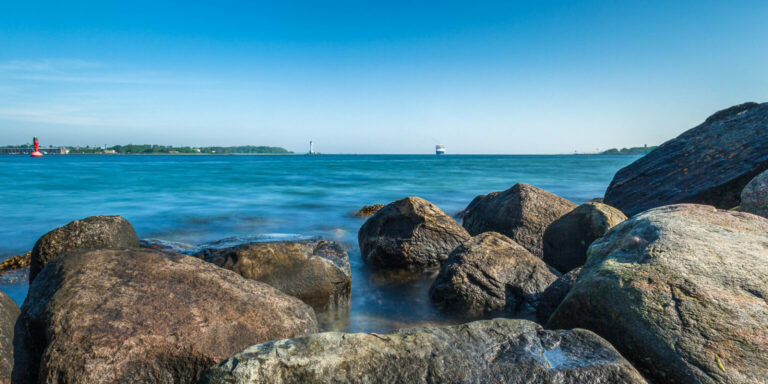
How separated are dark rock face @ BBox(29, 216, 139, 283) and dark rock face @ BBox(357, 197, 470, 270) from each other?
363 cm

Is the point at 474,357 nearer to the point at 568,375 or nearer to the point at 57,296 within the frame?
the point at 568,375

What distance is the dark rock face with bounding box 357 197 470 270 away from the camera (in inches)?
260

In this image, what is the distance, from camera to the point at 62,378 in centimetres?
258

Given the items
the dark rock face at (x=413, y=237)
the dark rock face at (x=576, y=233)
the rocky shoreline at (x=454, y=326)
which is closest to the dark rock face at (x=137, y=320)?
the rocky shoreline at (x=454, y=326)

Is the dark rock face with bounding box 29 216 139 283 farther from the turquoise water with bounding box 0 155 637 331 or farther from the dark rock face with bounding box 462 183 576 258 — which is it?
the dark rock face with bounding box 462 183 576 258

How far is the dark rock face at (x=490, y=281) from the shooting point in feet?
15.5

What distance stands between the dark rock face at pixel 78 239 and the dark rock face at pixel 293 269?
3.94 feet

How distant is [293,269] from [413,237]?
7.53ft

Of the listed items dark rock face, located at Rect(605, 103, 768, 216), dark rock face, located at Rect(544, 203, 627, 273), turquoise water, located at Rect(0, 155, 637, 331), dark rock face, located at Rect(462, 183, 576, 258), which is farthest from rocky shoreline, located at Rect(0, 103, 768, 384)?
dark rock face, located at Rect(462, 183, 576, 258)

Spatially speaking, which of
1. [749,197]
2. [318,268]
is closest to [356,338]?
[318,268]

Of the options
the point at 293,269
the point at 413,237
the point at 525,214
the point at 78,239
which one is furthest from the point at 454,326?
the point at 78,239

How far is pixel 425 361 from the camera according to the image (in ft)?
7.40

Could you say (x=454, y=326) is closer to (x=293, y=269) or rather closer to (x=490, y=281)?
(x=490, y=281)

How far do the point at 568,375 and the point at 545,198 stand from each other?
5.18 meters
